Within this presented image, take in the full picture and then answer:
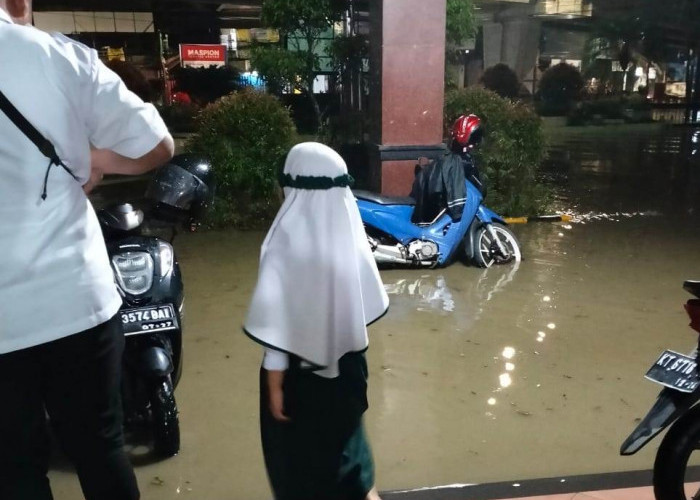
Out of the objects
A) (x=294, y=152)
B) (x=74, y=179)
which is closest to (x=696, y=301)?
(x=294, y=152)

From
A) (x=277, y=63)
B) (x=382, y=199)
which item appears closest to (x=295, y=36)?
(x=277, y=63)

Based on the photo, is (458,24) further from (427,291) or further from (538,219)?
(427,291)

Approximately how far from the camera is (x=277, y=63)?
9.17m

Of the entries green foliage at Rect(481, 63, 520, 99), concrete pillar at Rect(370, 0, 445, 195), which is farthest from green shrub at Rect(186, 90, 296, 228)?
green foliage at Rect(481, 63, 520, 99)

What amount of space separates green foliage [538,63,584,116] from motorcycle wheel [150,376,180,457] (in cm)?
2599

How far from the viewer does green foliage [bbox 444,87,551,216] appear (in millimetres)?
7938

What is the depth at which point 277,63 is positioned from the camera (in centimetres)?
917

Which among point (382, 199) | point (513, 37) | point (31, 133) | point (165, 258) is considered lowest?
point (382, 199)

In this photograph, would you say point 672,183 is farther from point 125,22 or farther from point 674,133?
point 125,22

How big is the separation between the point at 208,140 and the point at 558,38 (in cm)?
2330

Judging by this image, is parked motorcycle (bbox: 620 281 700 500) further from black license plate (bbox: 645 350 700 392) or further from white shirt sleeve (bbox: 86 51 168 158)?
white shirt sleeve (bbox: 86 51 168 158)

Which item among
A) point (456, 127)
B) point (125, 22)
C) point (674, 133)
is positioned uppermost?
point (125, 22)

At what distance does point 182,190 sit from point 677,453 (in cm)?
220

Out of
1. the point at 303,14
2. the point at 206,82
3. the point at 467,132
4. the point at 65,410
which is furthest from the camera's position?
the point at 206,82
